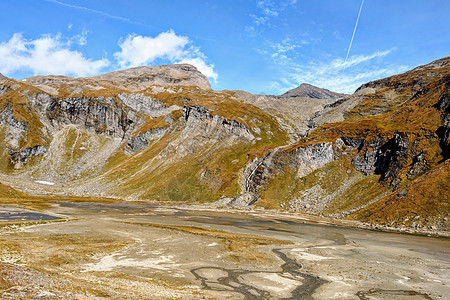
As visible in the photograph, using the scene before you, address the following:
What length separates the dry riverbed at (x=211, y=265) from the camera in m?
21.8

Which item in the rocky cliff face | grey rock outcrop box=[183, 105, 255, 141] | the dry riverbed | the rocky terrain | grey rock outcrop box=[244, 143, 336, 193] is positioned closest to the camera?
the dry riverbed

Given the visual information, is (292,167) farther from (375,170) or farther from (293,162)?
(375,170)

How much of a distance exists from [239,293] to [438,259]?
107ft

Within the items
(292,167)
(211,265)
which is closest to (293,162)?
(292,167)

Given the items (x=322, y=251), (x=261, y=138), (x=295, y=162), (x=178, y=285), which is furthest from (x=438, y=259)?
(x=261, y=138)

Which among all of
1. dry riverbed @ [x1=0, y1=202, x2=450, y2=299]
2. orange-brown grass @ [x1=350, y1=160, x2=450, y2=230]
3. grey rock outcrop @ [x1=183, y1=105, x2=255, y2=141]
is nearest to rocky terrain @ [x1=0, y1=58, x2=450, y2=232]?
orange-brown grass @ [x1=350, y1=160, x2=450, y2=230]

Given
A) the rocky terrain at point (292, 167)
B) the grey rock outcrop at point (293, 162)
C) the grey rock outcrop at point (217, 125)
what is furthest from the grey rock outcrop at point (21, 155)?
the grey rock outcrop at point (293, 162)

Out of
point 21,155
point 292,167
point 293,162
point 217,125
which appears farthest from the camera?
point 21,155

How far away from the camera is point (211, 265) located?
1276 inches

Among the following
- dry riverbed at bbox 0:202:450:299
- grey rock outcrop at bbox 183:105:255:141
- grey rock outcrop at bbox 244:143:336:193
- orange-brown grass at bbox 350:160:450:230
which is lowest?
dry riverbed at bbox 0:202:450:299

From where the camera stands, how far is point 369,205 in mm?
84312

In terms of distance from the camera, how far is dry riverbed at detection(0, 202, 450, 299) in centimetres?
2181

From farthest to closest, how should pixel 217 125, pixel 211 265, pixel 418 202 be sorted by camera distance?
pixel 217 125
pixel 418 202
pixel 211 265

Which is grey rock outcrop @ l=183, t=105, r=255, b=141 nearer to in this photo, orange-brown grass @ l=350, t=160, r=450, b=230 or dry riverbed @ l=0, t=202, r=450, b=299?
orange-brown grass @ l=350, t=160, r=450, b=230
